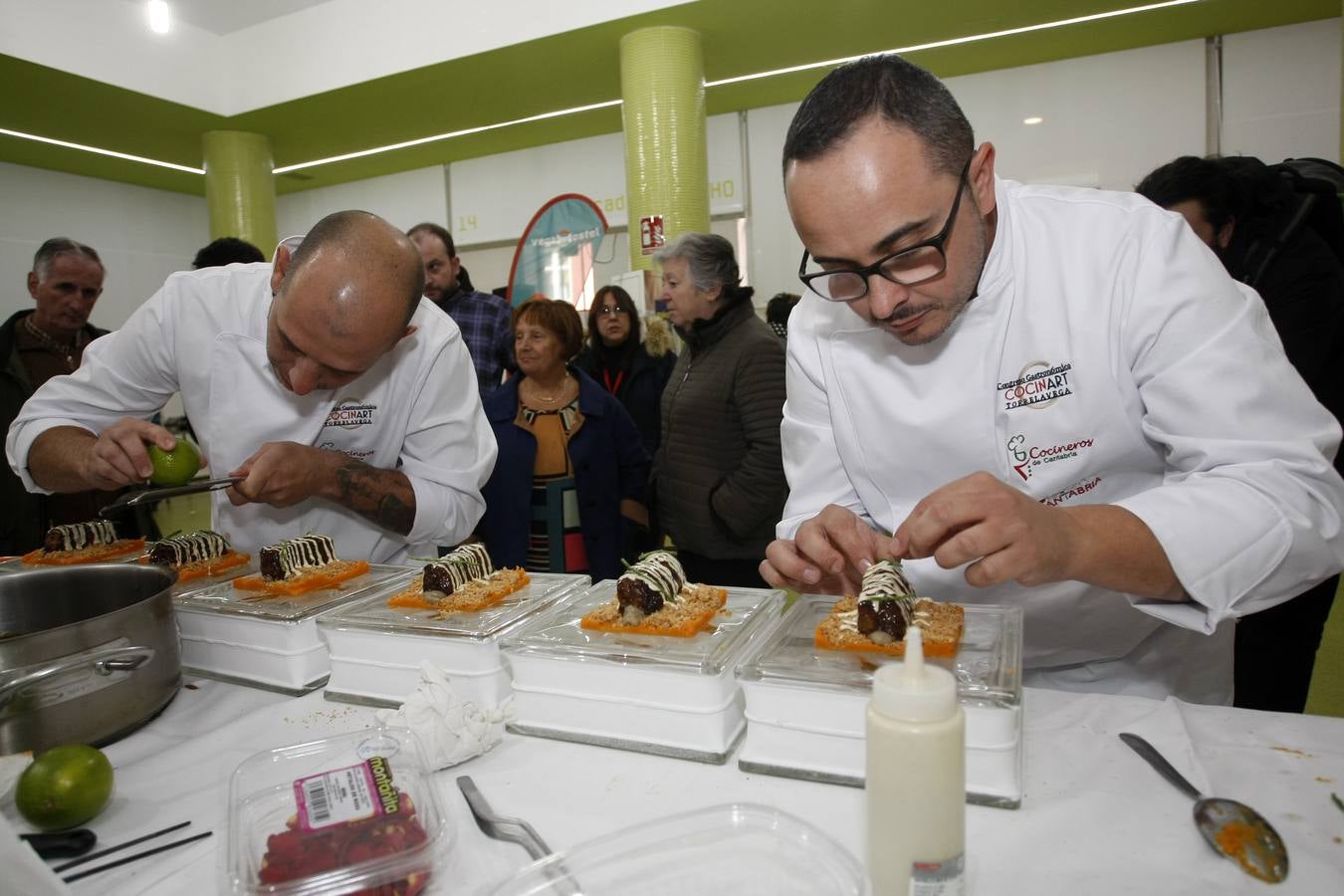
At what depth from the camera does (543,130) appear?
920 centimetres

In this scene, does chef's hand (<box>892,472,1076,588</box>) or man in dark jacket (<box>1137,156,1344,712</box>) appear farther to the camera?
man in dark jacket (<box>1137,156,1344,712</box>)

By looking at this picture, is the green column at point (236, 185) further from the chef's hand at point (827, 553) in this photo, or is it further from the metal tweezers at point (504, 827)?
the metal tweezers at point (504, 827)

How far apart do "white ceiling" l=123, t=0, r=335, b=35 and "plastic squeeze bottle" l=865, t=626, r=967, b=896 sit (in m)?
8.68

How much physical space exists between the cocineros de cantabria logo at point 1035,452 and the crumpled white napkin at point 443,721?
119cm

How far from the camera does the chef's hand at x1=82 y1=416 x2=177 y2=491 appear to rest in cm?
212

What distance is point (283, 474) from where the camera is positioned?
209 cm

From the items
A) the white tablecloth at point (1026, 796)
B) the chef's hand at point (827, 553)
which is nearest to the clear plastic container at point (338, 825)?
the white tablecloth at point (1026, 796)

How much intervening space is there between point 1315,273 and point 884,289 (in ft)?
7.52

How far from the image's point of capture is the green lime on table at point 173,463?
2.12 meters

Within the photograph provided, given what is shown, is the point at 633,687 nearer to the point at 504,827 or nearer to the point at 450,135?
the point at 504,827

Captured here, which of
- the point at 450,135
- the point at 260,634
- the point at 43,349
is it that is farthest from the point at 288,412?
the point at 450,135

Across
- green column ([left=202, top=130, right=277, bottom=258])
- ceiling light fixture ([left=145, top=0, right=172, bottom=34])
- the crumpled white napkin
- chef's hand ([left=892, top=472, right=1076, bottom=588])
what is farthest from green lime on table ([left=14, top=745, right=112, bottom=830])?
green column ([left=202, top=130, right=277, bottom=258])

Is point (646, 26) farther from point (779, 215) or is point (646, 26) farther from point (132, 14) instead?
point (132, 14)

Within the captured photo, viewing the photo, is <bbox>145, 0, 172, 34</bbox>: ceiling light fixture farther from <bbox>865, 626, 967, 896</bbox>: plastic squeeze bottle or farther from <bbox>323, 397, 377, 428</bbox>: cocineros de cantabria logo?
<bbox>865, 626, 967, 896</bbox>: plastic squeeze bottle
